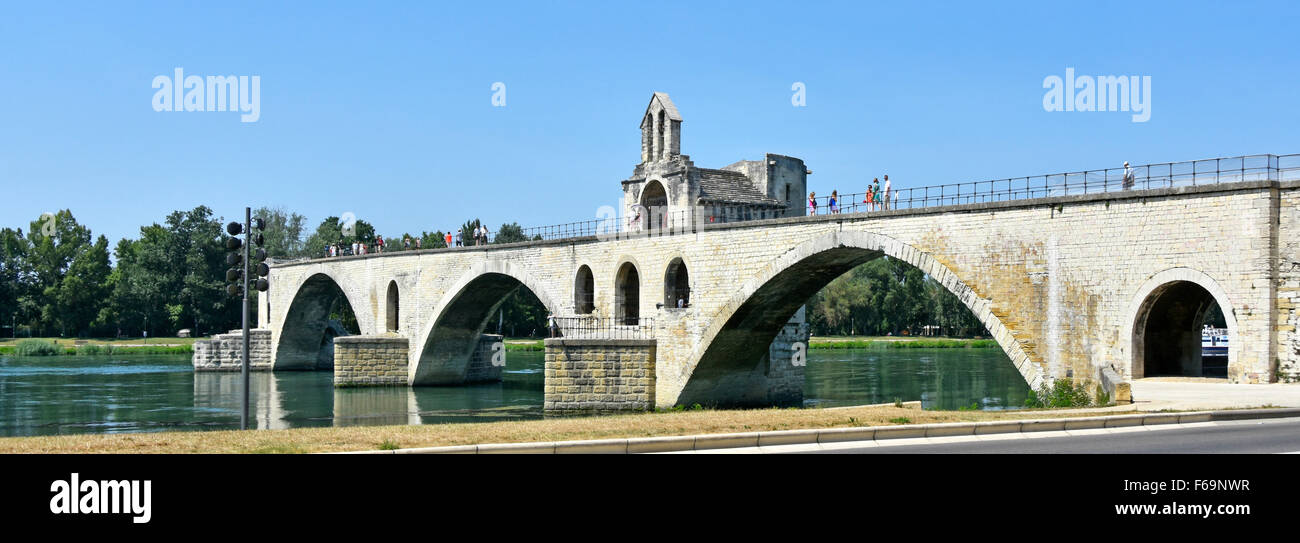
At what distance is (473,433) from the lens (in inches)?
559

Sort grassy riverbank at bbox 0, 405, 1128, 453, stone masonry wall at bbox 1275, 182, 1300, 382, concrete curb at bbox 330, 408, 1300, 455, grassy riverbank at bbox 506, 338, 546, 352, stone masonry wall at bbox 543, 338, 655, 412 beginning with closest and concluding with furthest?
concrete curb at bbox 330, 408, 1300, 455, grassy riverbank at bbox 0, 405, 1128, 453, stone masonry wall at bbox 1275, 182, 1300, 382, stone masonry wall at bbox 543, 338, 655, 412, grassy riverbank at bbox 506, 338, 546, 352

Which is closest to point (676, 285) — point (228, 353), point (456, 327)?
point (456, 327)

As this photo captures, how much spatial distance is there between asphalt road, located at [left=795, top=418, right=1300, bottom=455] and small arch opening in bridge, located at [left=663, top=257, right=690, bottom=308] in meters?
21.0

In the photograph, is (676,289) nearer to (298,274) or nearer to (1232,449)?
(1232,449)

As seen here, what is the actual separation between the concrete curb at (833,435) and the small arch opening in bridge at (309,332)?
53.2 meters

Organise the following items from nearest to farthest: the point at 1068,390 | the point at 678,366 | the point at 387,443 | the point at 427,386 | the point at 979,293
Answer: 1. the point at 387,443
2. the point at 1068,390
3. the point at 979,293
4. the point at 678,366
5. the point at 427,386

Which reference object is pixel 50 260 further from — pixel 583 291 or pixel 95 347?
pixel 583 291

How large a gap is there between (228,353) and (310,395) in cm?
1980

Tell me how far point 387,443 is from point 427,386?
121 feet

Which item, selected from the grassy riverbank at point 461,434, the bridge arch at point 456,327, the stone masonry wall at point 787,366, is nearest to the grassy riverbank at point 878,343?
the bridge arch at point 456,327

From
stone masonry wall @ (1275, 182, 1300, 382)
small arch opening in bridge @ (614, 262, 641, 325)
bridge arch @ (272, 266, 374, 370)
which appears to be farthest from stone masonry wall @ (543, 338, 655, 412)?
bridge arch @ (272, 266, 374, 370)

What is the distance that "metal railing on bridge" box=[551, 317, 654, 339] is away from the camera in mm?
34562

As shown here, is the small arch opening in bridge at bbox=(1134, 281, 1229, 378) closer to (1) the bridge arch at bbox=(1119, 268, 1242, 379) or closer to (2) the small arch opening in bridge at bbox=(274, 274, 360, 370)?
(1) the bridge arch at bbox=(1119, 268, 1242, 379)

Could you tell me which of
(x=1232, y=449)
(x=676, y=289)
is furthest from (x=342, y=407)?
(x=1232, y=449)
